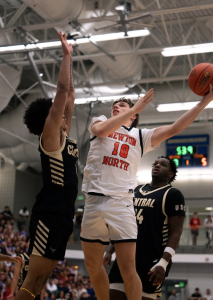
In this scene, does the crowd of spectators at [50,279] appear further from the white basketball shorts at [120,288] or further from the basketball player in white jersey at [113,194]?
the basketball player in white jersey at [113,194]

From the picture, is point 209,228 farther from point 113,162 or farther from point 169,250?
point 113,162

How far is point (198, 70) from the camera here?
455 cm

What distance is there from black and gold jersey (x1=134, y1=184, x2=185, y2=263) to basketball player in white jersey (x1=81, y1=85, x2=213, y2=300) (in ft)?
1.98

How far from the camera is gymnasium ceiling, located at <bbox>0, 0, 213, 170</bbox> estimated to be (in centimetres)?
1448

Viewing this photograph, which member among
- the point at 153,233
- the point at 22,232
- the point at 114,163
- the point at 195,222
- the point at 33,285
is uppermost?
the point at 195,222

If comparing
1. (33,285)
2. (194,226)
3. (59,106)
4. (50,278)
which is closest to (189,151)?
(194,226)

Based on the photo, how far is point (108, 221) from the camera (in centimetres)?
415

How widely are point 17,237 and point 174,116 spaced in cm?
1050

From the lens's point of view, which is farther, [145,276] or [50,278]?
[50,278]

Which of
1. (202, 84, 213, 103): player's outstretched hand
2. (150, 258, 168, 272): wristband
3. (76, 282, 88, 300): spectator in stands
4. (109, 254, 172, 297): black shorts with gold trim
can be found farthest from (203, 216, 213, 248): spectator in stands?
(202, 84, 213, 103): player's outstretched hand

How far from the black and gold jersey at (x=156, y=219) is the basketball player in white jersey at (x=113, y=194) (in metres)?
0.60

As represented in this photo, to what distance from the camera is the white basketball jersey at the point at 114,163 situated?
13.9ft

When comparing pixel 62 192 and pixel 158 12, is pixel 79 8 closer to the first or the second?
pixel 158 12

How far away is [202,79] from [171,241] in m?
1.64
